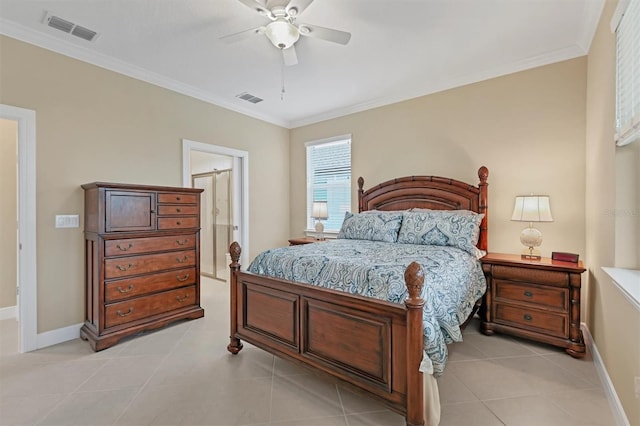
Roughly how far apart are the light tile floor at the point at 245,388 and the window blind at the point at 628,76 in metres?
1.73

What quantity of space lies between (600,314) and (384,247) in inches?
68.6

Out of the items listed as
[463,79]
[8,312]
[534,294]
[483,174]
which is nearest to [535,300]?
[534,294]

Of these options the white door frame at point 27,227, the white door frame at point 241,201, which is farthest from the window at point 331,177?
the white door frame at point 27,227

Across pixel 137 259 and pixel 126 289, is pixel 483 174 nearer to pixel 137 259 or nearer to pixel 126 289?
pixel 137 259

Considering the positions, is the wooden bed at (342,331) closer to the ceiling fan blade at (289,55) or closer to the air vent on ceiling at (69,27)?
the ceiling fan blade at (289,55)

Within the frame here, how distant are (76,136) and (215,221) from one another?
271cm

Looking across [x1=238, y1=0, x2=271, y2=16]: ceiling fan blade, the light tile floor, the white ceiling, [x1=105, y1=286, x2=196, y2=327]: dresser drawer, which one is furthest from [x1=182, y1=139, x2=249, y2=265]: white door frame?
[x1=238, y1=0, x2=271, y2=16]: ceiling fan blade

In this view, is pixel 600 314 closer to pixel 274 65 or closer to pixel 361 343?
pixel 361 343

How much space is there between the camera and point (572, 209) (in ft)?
9.80

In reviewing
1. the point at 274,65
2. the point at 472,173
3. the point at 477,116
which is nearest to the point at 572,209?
the point at 472,173

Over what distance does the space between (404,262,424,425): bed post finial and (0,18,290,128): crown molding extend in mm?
3690

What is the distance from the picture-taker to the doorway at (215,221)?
17.0 ft

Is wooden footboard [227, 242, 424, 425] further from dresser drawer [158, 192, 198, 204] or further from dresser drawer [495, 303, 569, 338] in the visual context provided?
dresser drawer [495, 303, 569, 338]

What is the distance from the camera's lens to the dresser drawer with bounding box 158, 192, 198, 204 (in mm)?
3154
